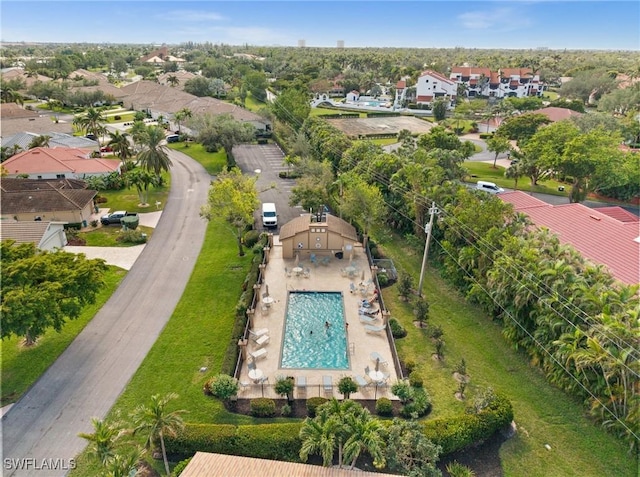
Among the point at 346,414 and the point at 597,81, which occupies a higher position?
the point at 597,81

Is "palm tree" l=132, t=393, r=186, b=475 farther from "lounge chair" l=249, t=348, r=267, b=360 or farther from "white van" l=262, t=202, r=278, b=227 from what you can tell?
"white van" l=262, t=202, r=278, b=227

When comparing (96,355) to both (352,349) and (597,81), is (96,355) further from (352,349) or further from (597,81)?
(597,81)

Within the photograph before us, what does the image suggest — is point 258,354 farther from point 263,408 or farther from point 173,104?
point 173,104

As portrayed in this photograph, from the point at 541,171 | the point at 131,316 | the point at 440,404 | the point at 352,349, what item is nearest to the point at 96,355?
the point at 131,316

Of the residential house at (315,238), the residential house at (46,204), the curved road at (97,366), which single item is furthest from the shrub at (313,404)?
the residential house at (46,204)

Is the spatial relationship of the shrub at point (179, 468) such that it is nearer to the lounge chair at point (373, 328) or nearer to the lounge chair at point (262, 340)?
the lounge chair at point (262, 340)

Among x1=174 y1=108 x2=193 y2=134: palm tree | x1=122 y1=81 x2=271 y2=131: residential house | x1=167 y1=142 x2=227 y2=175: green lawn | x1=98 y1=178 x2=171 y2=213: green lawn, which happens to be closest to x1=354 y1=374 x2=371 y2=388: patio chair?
x1=98 y1=178 x2=171 y2=213: green lawn
